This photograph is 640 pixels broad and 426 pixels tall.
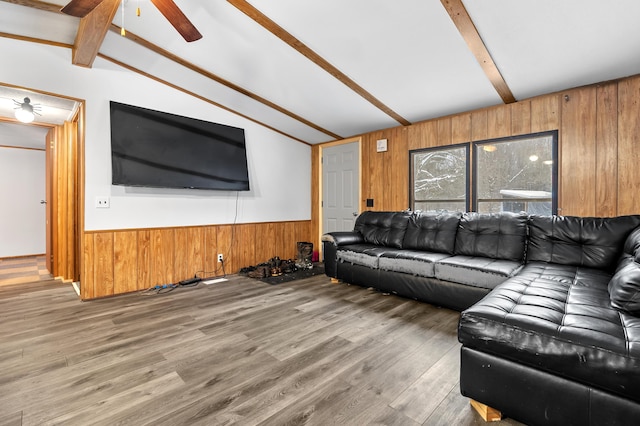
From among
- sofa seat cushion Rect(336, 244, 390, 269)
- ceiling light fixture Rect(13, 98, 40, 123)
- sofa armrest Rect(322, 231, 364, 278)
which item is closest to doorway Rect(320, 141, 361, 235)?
sofa armrest Rect(322, 231, 364, 278)

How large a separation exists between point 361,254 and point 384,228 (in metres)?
0.74

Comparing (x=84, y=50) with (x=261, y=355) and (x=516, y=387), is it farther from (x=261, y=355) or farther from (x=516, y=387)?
(x=516, y=387)

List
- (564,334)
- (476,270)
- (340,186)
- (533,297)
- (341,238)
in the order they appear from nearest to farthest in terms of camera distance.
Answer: (564,334)
(533,297)
(476,270)
(341,238)
(340,186)

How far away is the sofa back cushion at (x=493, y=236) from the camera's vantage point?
3125mm

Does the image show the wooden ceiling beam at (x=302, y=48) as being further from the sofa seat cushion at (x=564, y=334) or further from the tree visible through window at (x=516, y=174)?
the sofa seat cushion at (x=564, y=334)

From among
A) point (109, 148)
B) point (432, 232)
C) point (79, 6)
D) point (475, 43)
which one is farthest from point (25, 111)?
point (432, 232)

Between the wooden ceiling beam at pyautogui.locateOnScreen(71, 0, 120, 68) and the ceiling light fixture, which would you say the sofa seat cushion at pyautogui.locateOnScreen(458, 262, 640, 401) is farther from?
the ceiling light fixture

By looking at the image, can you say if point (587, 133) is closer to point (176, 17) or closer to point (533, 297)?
point (533, 297)

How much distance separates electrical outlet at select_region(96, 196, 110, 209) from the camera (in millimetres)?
3502

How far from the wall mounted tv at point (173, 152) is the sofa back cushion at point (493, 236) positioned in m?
3.17

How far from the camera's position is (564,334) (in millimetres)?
1338

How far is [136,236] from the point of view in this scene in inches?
148

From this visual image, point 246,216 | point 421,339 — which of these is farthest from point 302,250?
point 421,339

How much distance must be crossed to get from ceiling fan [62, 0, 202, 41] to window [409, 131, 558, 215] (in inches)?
132
